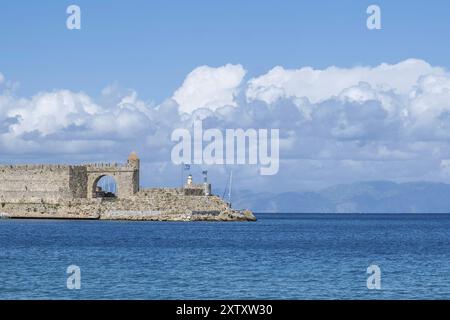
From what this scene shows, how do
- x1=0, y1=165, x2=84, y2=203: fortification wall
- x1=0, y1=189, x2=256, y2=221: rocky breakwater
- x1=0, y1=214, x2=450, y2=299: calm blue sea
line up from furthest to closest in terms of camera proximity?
1. x1=0, y1=189, x2=256, y2=221: rocky breakwater
2. x1=0, y1=165, x2=84, y2=203: fortification wall
3. x1=0, y1=214, x2=450, y2=299: calm blue sea

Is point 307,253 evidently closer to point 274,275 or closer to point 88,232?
point 274,275

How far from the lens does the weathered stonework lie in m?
77.7

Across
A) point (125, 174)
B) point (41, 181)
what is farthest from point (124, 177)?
point (41, 181)

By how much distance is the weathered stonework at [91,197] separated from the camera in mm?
77688

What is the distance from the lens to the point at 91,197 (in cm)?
8062

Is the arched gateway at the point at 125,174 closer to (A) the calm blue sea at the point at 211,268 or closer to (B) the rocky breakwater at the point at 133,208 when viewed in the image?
(B) the rocky breakwater at the point at 133,208

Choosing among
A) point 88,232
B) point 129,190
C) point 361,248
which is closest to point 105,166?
point 129,190

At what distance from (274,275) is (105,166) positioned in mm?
49371

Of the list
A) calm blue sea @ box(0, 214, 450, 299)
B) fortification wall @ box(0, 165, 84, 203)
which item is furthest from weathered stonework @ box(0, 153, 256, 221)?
calm blue sea @ box(0, 214, 450, 299)

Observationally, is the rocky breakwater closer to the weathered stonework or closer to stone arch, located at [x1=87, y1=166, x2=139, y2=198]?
the weathered stonework

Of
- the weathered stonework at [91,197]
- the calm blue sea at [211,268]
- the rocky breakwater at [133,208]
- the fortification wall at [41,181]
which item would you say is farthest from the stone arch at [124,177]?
the calm blue sea at [211,268]

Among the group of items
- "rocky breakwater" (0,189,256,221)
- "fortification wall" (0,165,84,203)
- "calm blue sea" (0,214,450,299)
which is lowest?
"calm blue sea" (0,214,450,299)
